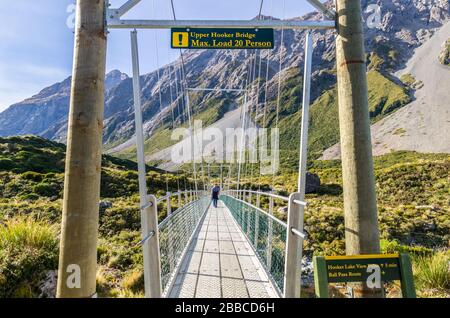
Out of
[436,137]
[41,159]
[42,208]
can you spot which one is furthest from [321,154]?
[42,208]

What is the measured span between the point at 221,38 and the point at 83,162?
1.80 meters

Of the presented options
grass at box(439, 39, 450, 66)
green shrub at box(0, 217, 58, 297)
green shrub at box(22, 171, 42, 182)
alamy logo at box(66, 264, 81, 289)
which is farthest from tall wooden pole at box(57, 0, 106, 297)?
grass at box(439, 39, 450, 66)

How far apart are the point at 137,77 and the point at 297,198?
73.5 inches

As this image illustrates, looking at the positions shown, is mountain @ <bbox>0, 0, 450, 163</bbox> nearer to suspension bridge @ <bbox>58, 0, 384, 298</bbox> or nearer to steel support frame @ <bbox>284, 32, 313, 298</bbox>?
suspension bridge @ <bbox>58, 0, 384, 298</bbox>

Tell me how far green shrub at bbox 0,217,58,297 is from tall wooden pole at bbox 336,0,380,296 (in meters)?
4.08

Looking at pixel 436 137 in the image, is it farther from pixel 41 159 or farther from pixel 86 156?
pixel 86 156

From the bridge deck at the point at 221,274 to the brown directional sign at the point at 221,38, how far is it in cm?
260

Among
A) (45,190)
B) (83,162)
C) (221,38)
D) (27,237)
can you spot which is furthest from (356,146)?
(45,190)

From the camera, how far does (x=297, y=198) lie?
2561 millimetres

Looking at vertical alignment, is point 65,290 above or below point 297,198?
below

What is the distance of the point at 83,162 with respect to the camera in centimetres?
238

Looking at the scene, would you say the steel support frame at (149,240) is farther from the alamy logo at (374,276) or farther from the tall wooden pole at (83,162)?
the alamy logo at (374,276)

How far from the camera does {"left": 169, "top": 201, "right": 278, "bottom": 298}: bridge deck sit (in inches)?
134
